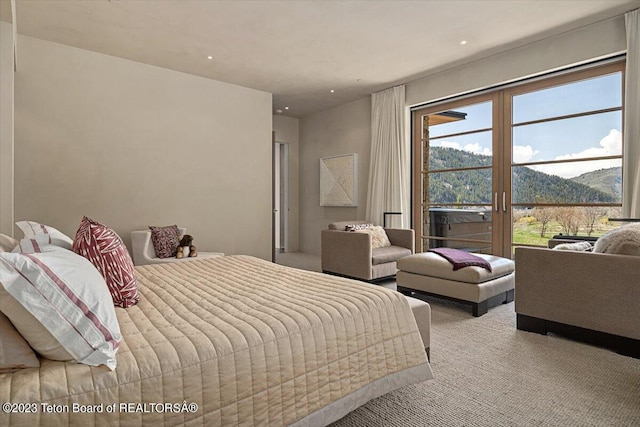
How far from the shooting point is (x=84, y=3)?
131 inches

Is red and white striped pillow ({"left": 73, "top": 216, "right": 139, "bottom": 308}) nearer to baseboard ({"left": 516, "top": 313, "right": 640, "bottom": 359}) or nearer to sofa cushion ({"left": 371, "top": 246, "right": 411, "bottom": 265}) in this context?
baseboard ({"left": 516, "top": 313, "right": 640, "bottom": 359})

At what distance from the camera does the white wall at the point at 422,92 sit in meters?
3.80

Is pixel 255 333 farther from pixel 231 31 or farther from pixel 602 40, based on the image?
pixel 602 40

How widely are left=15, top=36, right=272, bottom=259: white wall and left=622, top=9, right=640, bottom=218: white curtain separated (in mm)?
4507

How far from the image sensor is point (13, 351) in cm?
96

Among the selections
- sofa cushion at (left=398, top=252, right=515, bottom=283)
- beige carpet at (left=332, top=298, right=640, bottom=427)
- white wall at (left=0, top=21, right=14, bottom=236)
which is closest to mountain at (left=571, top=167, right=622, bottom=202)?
sofa cushion at (left=398, top=252, right=515, bottom=283)

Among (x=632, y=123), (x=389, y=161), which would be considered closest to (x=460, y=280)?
(x=632, y=123)

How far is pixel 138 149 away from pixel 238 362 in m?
4.29

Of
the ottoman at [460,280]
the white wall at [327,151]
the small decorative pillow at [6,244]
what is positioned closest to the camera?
the small decorative pillow at [6,244]

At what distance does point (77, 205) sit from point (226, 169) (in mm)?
1966

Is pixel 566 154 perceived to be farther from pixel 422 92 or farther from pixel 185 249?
pixel 185 249

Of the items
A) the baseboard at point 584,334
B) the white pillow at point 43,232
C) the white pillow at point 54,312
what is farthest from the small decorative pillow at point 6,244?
the baseboard at point 584,334

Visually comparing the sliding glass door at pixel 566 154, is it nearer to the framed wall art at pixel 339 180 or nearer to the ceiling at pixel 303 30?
the ceiling at pixel 303 30

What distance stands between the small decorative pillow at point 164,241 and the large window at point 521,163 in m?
3.52
